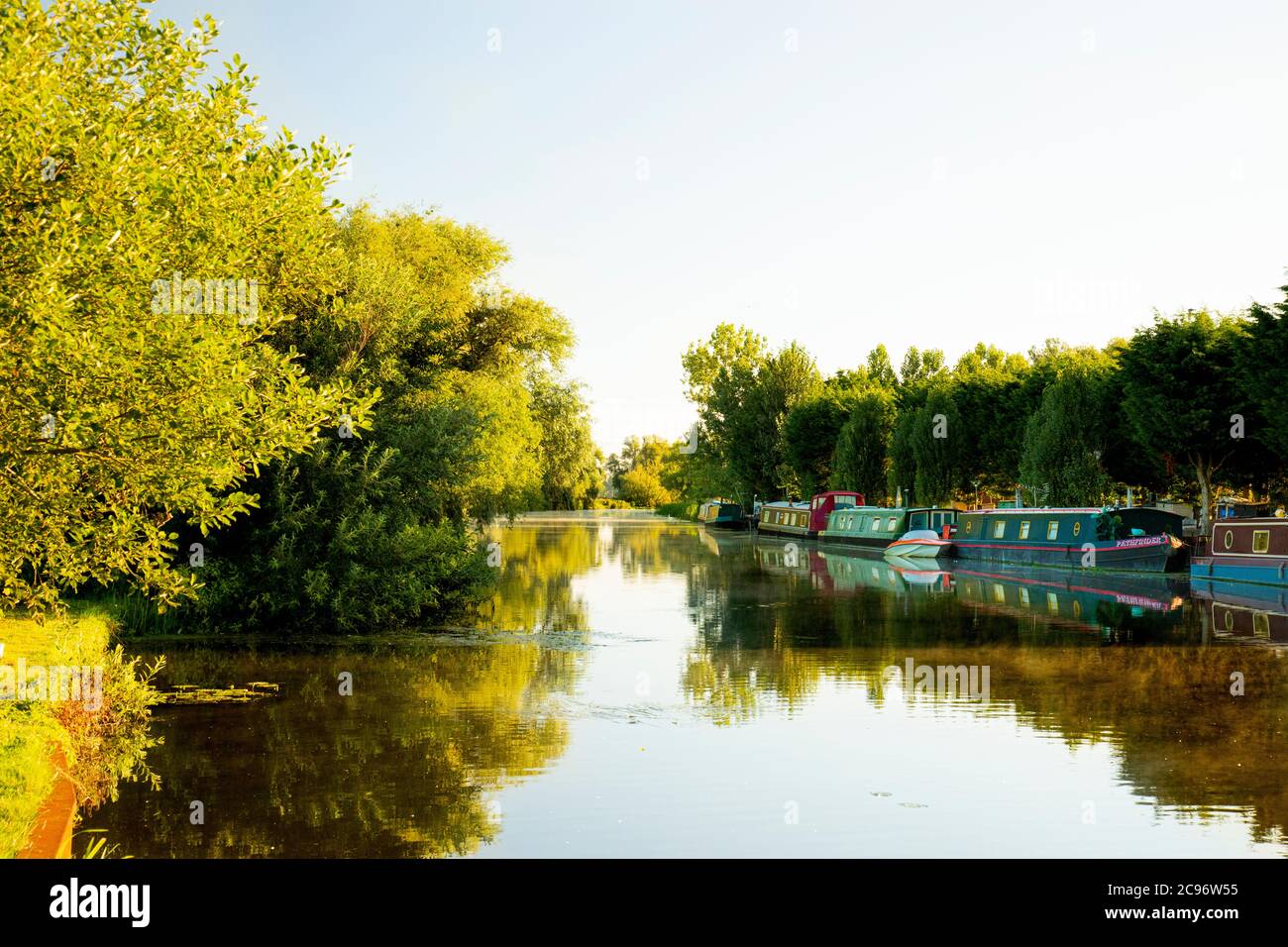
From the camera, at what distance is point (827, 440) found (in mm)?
89188

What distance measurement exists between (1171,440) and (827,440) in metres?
43.3

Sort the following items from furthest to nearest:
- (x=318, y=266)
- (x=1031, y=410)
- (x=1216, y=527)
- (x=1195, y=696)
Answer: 1. (x=1031, y=410)
2. (x=1216, y=527)
3. (x=1195, y=696)
4. (x=318, y=266)

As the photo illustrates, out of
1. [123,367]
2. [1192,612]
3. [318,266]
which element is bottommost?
[1192,612]

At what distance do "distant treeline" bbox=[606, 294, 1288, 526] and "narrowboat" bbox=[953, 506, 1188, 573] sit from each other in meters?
5.01

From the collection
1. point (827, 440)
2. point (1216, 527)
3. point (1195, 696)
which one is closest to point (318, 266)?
point (1195, 696)

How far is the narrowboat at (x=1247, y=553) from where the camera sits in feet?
109

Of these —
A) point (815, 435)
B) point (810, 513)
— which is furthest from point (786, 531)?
point (815, 435)

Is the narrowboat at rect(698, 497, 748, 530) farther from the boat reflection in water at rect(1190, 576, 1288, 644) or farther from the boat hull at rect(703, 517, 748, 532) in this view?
the boat reflection in water at rect(1190, 576, 1288, 644)

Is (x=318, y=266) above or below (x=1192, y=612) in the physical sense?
above

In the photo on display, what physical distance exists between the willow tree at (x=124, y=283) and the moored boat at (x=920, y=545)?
42088 millimetres

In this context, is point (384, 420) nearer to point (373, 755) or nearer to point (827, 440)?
point (373, 755)

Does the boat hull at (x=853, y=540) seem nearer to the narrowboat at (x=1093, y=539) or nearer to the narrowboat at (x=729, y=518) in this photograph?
the narrowboat at (x=1093, y=539)

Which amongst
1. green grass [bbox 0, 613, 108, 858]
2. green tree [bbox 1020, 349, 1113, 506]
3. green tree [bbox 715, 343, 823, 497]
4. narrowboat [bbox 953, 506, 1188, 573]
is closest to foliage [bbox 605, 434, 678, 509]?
green tree [bbox 715, 343, 823, 497]

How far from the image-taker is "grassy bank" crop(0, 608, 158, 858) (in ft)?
31.3
